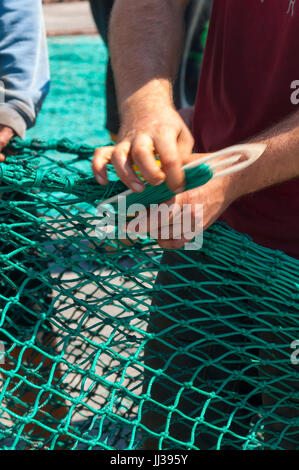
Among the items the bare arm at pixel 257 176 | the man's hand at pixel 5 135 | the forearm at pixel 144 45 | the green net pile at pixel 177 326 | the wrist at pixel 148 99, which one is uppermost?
the forearm at pixel 144 45

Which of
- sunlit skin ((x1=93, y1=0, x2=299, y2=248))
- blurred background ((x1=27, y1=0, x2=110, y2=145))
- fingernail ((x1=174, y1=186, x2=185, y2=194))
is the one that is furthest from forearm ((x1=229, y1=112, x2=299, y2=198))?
blurred background ((x1=27, y1=0, x2=110, y2=145))

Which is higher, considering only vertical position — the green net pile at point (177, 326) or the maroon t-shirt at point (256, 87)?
the maroon t-shirt at point (256, 87)

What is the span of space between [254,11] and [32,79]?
79 centimetres

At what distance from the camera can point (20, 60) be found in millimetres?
1657

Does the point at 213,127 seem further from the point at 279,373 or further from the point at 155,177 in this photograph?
the point at 279,373

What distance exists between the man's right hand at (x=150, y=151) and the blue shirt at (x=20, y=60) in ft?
2.27

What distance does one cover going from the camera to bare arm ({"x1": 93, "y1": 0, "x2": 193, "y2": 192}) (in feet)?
2.95

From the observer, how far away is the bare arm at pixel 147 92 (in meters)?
0.90

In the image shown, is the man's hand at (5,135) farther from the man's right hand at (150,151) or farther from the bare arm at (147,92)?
the man's right hand at (150,151)

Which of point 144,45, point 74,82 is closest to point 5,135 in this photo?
point 144,45

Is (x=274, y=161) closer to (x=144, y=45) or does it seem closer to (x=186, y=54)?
(x=144, y=45)

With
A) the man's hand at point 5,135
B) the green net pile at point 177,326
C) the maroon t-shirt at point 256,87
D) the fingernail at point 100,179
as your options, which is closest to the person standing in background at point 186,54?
the man's hand at point 5,135

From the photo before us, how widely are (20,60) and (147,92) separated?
704 millimetres
